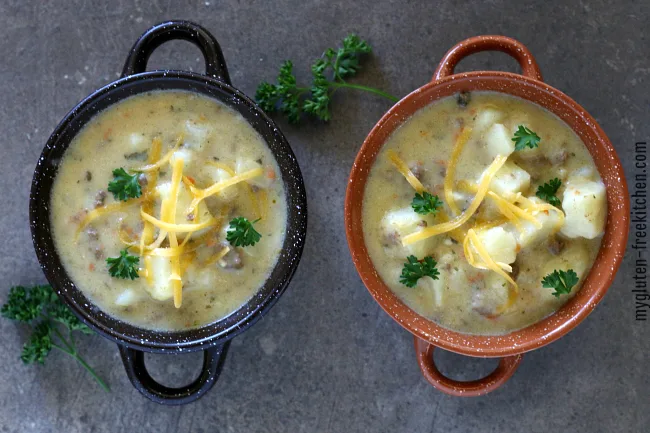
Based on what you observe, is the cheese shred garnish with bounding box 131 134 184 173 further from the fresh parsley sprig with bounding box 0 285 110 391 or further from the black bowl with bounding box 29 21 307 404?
the fresh parsley sprig with bounding box 0 285 110 391

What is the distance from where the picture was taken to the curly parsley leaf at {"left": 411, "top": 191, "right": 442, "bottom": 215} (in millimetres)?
2277

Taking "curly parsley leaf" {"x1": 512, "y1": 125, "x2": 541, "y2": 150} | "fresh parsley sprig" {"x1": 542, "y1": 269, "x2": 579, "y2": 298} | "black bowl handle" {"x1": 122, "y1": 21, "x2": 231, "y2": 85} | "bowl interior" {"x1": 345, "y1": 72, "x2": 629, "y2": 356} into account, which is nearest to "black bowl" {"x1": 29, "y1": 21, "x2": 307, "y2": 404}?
"black bowl handle" {"x1": 122, "y1": 21, "x2": 231, "y2": 85}

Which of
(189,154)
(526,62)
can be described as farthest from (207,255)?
(526,62)

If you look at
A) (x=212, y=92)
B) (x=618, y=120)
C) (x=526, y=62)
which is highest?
(x=526, y=62)

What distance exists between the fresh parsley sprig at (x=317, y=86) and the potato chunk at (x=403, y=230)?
607 mm

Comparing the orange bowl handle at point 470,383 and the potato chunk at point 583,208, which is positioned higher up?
the potato chunk at point 583,208

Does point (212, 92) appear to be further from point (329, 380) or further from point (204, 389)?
point (329, 380)

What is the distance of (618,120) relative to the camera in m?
2.86

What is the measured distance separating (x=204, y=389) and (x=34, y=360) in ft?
2.76

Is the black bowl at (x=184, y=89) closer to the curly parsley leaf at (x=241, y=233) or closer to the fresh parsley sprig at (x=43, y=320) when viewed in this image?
the curly parsley leaf at (x=241, y=233)

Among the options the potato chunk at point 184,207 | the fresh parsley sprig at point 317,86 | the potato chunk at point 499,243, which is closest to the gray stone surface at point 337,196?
the fresh parsley sprig at point 317,86

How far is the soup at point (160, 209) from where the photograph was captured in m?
2.38

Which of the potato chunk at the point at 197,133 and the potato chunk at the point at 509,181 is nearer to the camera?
the potato chunk at the point at 509,181

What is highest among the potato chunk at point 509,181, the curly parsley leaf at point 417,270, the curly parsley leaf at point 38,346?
the potato chunk at point 509,181
